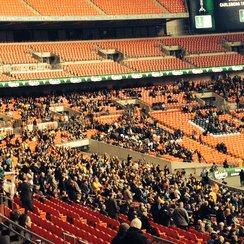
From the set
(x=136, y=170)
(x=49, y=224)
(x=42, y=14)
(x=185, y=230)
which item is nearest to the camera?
A: (x=49, y=224)

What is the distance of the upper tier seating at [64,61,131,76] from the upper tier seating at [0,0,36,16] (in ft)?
13.0

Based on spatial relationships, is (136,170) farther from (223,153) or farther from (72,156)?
(223,153)

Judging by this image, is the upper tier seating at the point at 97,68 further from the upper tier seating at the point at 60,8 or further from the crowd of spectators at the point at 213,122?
the crowd of spectators at the point at 213,122

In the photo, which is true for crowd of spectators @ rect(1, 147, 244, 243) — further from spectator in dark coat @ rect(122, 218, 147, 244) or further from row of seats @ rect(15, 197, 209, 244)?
spectator in dark coat @ rect(122, 218, 147, 244)

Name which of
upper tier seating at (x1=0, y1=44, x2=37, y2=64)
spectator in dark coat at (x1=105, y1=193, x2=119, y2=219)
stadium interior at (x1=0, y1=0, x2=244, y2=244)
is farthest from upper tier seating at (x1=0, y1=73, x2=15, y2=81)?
spectator in dark coat at (x1=105, y1=193, x2=119, y2=219)

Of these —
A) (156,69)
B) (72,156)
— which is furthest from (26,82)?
(72,156)

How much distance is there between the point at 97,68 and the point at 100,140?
11.0m

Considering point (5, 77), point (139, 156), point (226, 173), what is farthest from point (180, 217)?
Result: point (5, 77)

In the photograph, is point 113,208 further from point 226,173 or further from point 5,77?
point 5,77

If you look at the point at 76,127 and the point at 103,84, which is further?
the point at 103,84

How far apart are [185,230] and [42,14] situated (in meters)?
32.2

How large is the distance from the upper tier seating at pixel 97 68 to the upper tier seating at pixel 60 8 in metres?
3.34

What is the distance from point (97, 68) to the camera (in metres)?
48.0

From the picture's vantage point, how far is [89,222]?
1759cm
